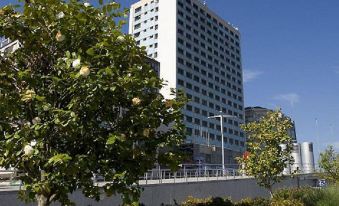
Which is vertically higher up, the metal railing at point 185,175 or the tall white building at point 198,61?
the tall white building at point 198,61

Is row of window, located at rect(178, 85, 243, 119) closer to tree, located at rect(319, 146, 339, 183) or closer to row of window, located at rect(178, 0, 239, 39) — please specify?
row of window, located at rect(178, 0, 239, 39)

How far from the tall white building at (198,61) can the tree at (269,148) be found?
6800cm

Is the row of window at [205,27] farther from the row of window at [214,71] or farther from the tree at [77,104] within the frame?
the tree at [77,104]

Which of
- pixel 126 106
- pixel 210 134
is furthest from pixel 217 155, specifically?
pixel 126 106

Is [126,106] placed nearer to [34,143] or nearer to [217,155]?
[34,143]

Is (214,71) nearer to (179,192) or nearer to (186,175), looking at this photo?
(186,175)

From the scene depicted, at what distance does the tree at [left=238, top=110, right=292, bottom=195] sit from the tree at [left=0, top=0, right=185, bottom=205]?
16671mm

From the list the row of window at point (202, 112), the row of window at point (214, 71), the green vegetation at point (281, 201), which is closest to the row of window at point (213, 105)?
the row of window at point (202, 112)

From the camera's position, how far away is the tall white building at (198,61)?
107 m

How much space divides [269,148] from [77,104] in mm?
18907

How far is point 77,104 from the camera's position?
6.42 m

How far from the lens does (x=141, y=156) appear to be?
7.25 meters

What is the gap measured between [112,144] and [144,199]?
58.5ft

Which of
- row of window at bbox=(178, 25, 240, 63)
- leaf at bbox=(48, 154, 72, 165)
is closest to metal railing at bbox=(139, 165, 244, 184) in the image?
leaf at bbox=(48, 154, 72, 165)
